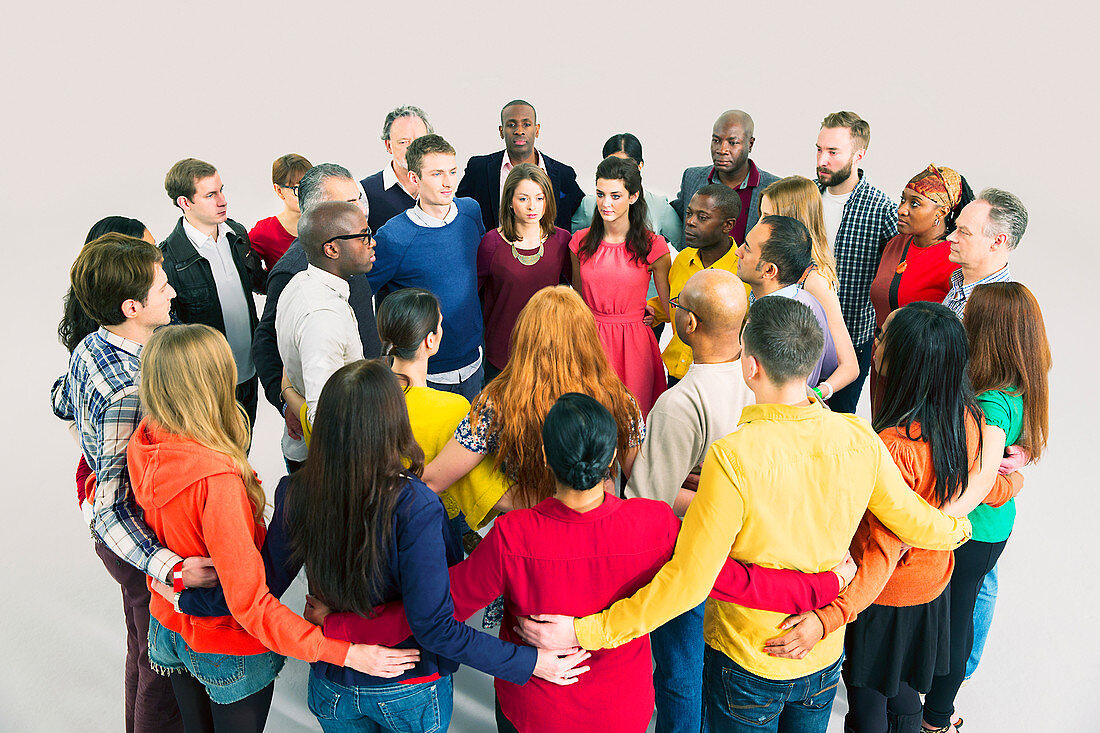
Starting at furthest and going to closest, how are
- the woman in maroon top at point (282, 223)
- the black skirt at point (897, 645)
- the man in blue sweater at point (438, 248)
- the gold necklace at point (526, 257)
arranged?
the woman in maroon top at point (282, 223) < the gold necklace at point (526, 257) < the man in blue sweater at point (438, 248) < the black skirt at point (897, 645)

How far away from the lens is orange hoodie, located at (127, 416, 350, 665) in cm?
195

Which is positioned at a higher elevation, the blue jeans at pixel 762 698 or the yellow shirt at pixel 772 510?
the yellow shirt at pixel 772 510

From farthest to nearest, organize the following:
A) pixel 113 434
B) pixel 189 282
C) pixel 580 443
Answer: pixel 189 282 < pixel 113 434 < pixel 580 443

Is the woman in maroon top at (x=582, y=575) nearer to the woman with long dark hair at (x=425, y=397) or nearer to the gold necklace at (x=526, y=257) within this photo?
the woman with long dark hair at (x=425, y=397)

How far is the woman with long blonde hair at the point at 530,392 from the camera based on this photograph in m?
2.34

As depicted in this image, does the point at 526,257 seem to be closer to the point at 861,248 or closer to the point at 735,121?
the point at 735,121

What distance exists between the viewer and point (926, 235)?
3863 mm

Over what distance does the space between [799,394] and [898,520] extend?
467 mm

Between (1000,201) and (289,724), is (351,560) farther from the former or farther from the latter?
(1000,201)

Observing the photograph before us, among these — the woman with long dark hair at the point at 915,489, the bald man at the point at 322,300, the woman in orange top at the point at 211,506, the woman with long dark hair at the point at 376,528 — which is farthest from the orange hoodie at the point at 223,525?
the woman with long dark hair at the point at 915,489

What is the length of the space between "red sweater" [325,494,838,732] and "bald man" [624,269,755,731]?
443mm

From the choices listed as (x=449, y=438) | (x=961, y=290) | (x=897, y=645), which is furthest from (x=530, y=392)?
(x=961, y=290)

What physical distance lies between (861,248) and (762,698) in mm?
2966

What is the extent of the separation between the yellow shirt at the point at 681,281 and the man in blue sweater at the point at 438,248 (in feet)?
3.07
